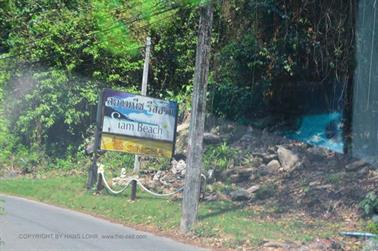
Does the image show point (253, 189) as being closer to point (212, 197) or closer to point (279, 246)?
point (212, 197)

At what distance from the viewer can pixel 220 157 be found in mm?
20859

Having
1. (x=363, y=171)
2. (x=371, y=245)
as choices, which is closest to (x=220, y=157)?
(x=363, y=171)

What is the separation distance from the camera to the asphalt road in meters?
11.0

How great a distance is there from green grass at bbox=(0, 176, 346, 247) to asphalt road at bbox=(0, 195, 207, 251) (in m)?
0.86

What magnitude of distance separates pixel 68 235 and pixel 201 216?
145 inches

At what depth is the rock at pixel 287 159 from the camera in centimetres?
1834

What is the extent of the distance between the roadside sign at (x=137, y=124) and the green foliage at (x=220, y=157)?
1510 mm

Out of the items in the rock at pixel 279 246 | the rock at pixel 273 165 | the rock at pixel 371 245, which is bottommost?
the rock at pixel 279 246

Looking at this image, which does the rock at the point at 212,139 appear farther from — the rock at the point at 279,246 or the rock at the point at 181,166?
the rock at the point at 279,246

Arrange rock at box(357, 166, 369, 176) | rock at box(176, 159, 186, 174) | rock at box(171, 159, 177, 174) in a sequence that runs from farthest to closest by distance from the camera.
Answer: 1. rock at box(171, 159, 177, 174)
2. rock at box(176, 159, 186, 174)
3. rock at box(357, 166, 369, 176)

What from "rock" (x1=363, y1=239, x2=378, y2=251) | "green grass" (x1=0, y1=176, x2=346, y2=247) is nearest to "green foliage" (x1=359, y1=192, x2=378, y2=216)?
"green grass" (x1=0, y1=176, x2=346, y2=247)

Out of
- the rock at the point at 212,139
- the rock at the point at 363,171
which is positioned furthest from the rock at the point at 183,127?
the rock at the point at 363,171

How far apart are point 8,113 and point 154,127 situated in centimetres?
1084

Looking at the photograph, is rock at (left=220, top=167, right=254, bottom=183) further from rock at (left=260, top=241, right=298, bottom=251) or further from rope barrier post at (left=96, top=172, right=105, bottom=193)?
rock at (left=260, top=241, right=298, bottom=251)
